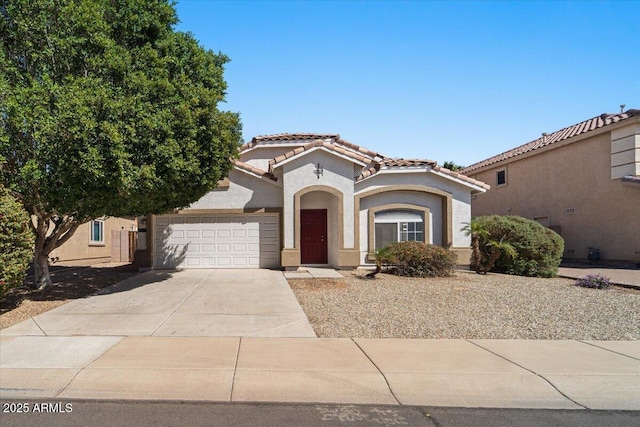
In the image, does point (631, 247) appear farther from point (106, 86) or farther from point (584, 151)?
point (106, 86)

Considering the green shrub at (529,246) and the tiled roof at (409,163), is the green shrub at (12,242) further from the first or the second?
the green shrub at (529,246)

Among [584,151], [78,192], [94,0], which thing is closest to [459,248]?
[584,151]

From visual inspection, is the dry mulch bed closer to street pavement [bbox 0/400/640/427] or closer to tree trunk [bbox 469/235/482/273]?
street pavement [bbox 0/400/640/427]

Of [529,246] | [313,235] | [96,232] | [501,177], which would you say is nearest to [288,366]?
[313,235]

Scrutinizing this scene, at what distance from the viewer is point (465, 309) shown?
8.72 metres

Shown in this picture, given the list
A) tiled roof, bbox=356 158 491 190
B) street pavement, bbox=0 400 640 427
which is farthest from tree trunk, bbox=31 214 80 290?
tiled roof, bbox=356 158 491 190

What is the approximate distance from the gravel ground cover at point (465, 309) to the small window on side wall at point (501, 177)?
12.4 metres

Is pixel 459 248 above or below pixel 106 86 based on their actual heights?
below

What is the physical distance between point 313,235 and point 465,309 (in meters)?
7.71

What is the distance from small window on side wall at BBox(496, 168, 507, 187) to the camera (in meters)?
23.5

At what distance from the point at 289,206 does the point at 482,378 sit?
9.82 metres

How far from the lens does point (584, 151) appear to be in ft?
60.3

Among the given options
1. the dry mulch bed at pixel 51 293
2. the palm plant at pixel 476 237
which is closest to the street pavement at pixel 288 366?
the dry mulch bed at pixel 51 293

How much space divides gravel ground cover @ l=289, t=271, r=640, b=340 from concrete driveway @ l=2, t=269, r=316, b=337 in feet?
2.39
